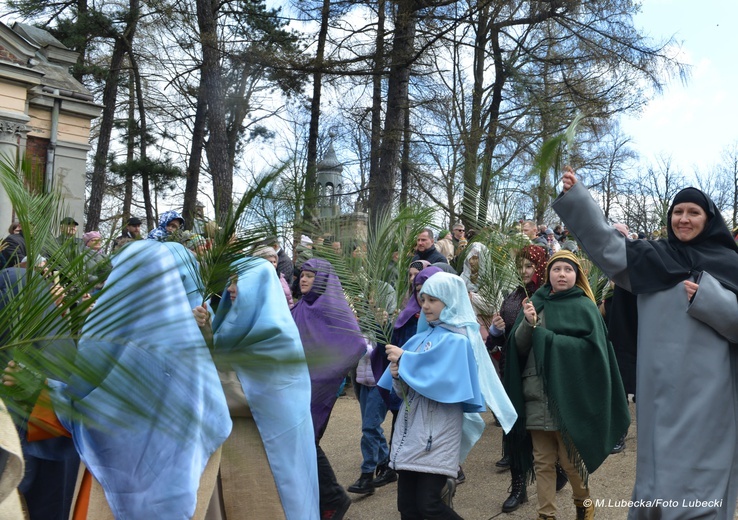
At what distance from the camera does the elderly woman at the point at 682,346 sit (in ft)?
11.0

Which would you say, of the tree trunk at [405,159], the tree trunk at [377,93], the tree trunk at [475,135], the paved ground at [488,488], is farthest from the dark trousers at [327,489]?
the tree trunk at [405,159]

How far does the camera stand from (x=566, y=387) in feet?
15.7

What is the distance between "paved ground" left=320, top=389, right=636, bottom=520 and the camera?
524 centimetres

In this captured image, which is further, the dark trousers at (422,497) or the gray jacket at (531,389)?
the gray jacket at (531,389)

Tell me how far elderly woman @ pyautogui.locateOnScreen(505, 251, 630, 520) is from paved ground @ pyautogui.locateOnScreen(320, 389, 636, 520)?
0.56 m

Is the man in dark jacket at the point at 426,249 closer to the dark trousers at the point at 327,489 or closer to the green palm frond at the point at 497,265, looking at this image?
the green palm frond at the point at 497,265

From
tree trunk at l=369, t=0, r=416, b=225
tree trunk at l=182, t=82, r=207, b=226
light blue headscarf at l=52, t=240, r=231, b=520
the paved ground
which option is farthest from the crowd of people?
tree trunk at l=182, t=82, r=207, b=226

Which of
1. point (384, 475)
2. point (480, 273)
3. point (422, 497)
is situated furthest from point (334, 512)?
point (480, 273)

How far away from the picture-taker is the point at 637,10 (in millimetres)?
13008

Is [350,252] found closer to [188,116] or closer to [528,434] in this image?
[528,434]

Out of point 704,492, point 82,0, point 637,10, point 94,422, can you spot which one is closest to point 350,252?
point 704,492

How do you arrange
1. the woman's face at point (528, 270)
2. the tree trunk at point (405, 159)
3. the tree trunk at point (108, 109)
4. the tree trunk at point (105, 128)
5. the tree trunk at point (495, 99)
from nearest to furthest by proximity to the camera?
the woman's face at point (528, 270) → the tree trunk at point (405, 159) → the tree trunk at point (495, 99) → the tree trunk at point (108, 109) → the tree trunk at point (105, 128)

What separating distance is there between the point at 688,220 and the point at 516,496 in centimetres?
257

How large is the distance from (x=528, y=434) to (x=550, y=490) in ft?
1.61
